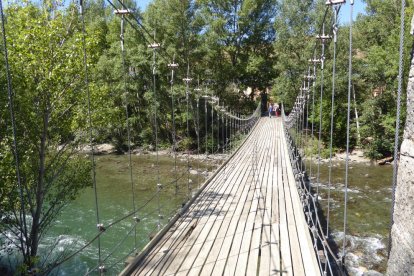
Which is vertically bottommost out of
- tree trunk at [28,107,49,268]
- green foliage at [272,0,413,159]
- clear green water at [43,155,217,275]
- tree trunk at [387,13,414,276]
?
clear green water at [43,155,217,275]

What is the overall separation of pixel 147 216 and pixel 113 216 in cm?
122

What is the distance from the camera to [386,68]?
49.9 ft

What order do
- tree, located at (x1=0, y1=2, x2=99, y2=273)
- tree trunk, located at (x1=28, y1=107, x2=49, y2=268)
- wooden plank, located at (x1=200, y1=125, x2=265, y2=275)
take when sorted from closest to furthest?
wooden plank, located at (x1=200, y1=125, x2=265, y2=275), tree, located at (x1=0, y1=2, x2=99, y2=273), tree trunk, located at (x1=28, y1=107, x2=49, y2=268)

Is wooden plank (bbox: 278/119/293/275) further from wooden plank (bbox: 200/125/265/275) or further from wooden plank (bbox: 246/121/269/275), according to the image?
wooden plank (bbox: 200/125/265/275)

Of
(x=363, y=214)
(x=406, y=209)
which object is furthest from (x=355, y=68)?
(x=406, y=209)

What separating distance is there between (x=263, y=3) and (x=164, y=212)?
1704 centimetres

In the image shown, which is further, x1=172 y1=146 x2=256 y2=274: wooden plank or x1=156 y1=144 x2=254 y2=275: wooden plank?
x1=172 y1=146 x2=256 y2=274: wooden plank

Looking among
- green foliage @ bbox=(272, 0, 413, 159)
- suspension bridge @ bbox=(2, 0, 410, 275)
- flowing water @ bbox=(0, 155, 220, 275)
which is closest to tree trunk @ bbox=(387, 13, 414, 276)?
suspension bridge @ bbox=(2, 0, 410, 275)

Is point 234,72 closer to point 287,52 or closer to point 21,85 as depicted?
point 287,52

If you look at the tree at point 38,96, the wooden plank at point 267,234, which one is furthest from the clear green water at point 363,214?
the tree at point 38,96

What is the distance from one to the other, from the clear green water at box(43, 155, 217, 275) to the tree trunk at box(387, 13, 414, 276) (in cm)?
299

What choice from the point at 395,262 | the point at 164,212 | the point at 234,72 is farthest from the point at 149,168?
the point at 395,262

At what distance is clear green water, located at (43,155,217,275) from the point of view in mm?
7250

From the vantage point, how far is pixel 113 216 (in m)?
9.41
